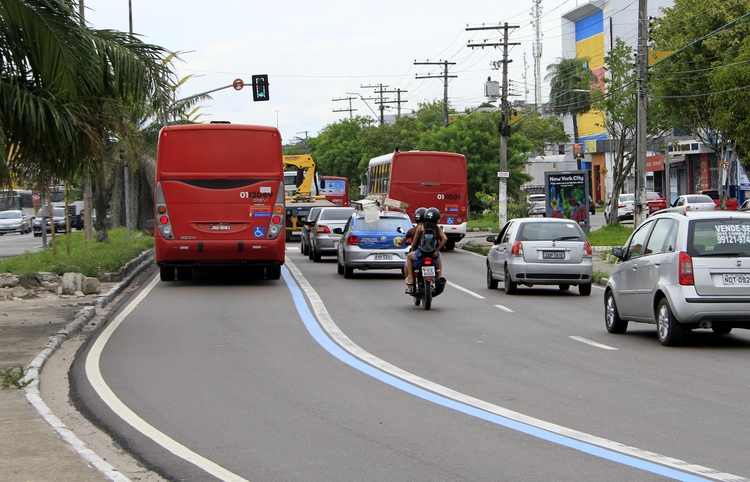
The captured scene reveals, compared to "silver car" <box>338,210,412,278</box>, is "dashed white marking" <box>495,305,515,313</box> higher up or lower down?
lower down

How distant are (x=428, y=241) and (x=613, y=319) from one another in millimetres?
4026

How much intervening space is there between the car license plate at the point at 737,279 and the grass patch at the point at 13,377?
7997mm

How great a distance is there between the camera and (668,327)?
1248cm

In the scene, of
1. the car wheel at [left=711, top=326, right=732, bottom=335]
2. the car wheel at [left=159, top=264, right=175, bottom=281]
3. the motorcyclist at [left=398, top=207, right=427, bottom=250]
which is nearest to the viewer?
the car wheel at [left=711, top=326, right=732, bottom=335]

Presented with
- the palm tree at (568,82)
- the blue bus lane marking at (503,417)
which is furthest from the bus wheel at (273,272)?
the palm tree at (568,82)

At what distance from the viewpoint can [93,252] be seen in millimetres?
27797

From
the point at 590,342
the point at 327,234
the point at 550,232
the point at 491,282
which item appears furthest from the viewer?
the point at 327,234

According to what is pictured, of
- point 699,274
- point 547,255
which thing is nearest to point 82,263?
point 547,255

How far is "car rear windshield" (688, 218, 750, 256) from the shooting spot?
1216cm

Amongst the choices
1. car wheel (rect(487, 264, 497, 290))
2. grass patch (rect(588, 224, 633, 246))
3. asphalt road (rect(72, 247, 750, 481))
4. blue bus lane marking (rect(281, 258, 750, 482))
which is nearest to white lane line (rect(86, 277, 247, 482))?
asphalt road (rect(72, 247, 750, 481))

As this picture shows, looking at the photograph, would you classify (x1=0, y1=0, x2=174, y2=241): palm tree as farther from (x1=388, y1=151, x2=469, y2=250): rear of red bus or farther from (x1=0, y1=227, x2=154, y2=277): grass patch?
(x1=388, y1=151, x2=469, y2=250): rear of red bus

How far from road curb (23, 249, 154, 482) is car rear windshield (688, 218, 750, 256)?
762cm

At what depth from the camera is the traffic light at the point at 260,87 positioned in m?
38.1

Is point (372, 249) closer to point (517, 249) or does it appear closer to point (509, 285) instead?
point (509, 285)
